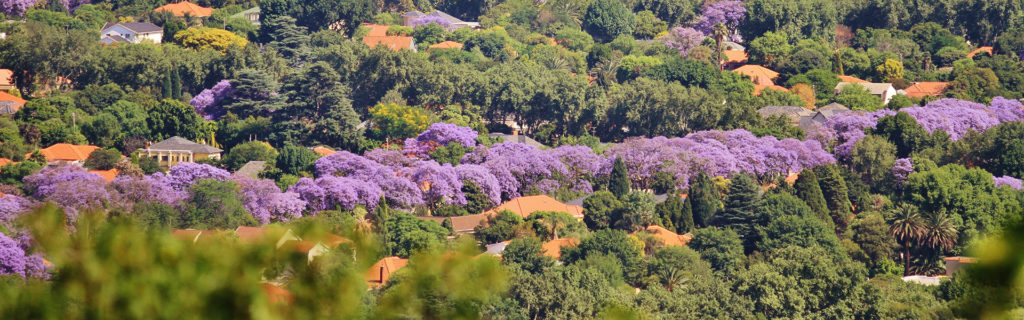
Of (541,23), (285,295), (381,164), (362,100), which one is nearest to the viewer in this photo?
(285,295)

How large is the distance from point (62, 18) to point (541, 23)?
31351mm

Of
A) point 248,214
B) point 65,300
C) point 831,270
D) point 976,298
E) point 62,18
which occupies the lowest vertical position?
point 62,18

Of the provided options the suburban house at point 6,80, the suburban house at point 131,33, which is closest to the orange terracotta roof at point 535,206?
the suburban house at point 6,80

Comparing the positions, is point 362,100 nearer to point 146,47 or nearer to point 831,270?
point 146,47

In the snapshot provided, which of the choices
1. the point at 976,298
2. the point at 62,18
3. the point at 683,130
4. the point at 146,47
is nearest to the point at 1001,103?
the point at 683,130

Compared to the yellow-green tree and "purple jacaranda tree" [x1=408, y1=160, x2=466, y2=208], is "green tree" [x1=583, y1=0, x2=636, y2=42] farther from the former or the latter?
"purple jacaranda tree" [x1=408, y1=160, x2=466, y2=208]

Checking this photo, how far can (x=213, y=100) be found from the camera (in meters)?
65.9

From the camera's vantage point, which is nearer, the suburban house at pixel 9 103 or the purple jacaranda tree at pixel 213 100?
the suburban house at pixel 9 103

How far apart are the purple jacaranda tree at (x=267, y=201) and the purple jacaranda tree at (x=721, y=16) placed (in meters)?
51.1

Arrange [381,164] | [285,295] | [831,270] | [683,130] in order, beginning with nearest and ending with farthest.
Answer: [285,295], [831,270], [381,164], [683,130]

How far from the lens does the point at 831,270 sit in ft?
129

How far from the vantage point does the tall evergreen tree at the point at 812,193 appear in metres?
51.5

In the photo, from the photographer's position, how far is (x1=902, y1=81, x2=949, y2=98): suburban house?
76625 millimetres

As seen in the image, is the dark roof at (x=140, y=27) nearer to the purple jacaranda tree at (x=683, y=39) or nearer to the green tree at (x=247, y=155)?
the green tree at (x=247, y=155)
